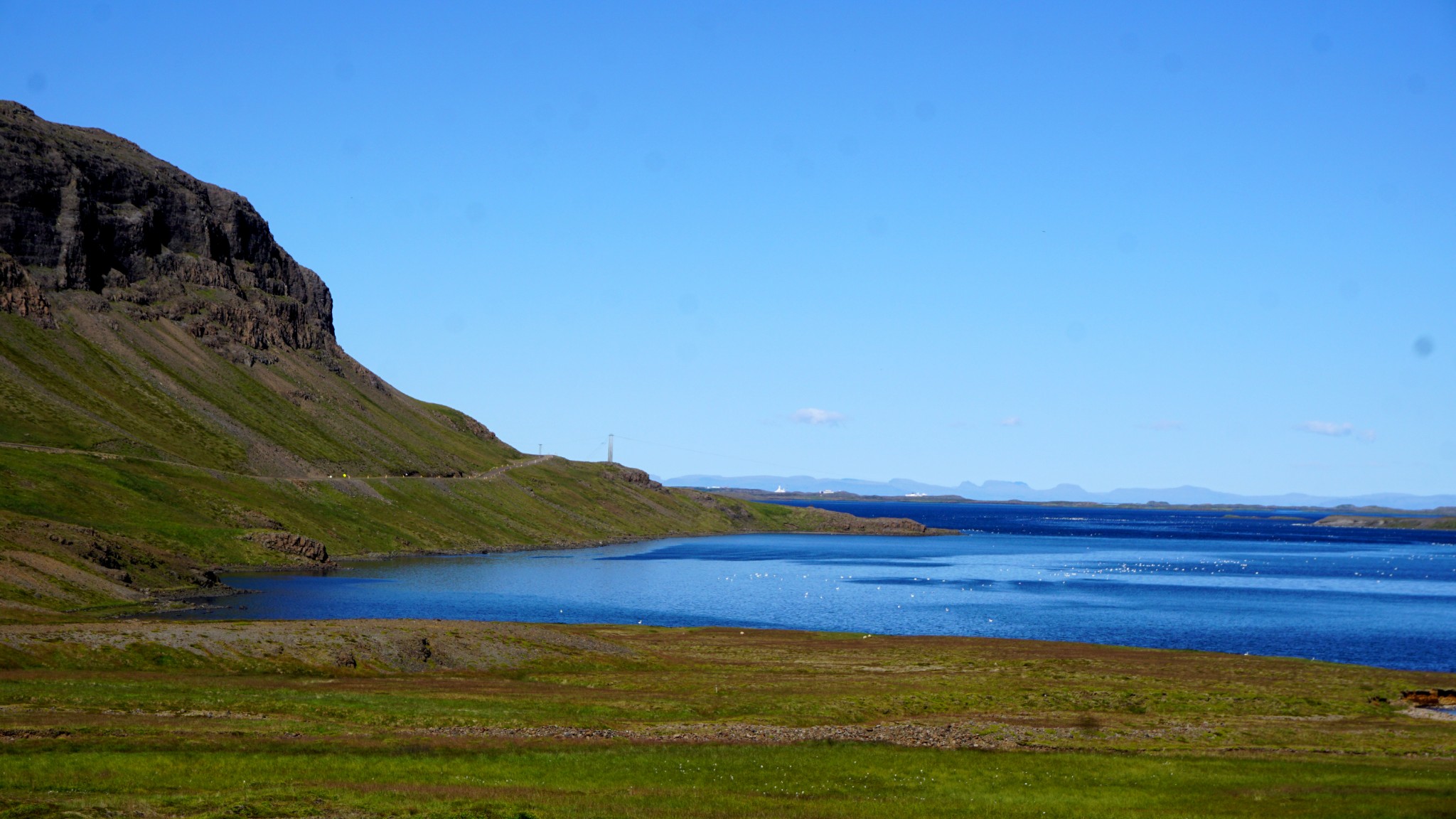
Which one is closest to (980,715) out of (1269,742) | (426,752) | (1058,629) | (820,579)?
(1269,742)

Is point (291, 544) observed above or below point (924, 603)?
above

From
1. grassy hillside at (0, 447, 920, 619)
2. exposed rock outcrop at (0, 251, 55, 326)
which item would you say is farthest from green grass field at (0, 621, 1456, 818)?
exposed rock outcrop at (0, 251, 55, 326)

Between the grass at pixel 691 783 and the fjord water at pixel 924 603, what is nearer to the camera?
the grass at pixel 691 783

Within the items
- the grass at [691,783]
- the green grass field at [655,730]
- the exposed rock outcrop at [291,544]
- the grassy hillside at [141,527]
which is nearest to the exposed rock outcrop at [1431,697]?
the green grass field at [655,730]

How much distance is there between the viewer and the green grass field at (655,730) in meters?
39.5

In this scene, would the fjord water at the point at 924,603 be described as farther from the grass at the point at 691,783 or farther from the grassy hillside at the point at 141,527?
the grass at the point at 691,783

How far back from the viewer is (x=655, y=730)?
177 ft

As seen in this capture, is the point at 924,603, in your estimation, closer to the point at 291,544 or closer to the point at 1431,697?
the point at 1431,697

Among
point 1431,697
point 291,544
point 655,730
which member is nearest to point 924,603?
point 1431,697

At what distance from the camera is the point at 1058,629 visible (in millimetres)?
119438

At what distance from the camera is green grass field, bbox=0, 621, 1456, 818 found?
129ft

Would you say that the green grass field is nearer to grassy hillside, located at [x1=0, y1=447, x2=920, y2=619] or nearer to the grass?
the grass

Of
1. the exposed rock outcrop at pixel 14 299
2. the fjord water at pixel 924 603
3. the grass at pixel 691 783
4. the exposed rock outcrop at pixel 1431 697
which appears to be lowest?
the fjord water at pixel 924 603

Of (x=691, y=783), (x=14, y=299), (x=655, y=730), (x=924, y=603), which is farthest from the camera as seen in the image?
(x=14, y=299)
